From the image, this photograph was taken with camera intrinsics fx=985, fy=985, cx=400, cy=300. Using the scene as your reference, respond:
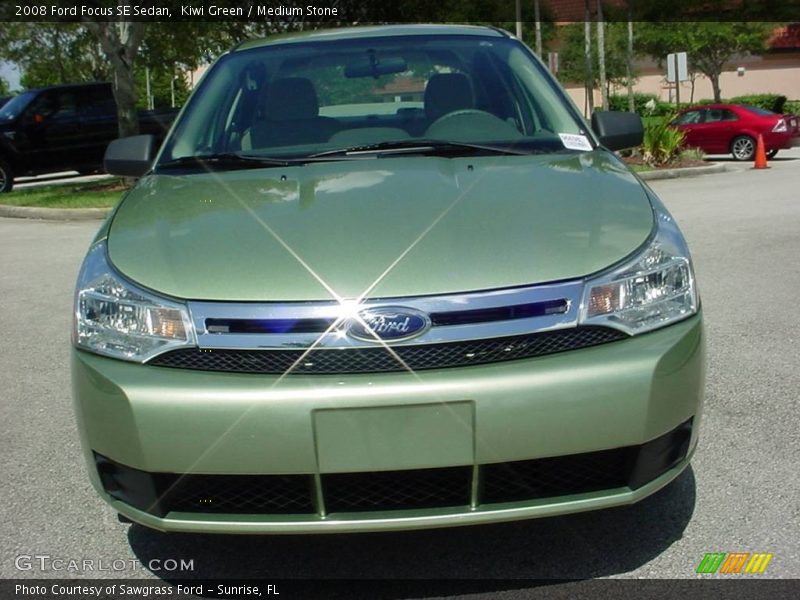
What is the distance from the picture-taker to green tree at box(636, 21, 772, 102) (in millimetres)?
45469

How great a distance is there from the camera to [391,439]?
232 centimetres

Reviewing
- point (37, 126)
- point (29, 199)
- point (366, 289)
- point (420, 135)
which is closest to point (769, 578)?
point (366, 289)

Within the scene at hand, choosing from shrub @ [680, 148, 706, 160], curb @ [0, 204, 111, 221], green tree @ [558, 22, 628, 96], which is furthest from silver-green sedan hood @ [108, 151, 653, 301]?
green tree @ [558, 22, 628, 96]

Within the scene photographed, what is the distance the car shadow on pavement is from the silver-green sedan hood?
846 mm

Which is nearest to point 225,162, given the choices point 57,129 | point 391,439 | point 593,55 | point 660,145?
point 391,439

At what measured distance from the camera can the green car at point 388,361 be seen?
2.34m

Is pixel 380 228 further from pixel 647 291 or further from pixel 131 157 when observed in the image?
pixel 131 157

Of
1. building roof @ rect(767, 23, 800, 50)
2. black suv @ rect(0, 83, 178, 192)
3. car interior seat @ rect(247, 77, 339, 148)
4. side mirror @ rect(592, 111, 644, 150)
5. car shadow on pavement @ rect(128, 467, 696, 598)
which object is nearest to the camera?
car shadow on pavement @ rect(128, 467, 696, 598)

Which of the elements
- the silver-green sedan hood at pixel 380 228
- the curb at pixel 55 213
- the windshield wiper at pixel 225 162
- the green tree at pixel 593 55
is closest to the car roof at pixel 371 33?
the windshield wiper at pixel 225 162

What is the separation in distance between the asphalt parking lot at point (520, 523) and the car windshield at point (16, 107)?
46.9 ft

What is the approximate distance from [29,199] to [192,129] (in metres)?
12.4

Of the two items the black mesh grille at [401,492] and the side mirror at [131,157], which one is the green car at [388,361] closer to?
the black mesh grille at [401,492]

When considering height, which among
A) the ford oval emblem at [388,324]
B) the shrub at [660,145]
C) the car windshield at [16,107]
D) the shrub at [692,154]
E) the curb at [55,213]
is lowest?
the shrub at [692,154]

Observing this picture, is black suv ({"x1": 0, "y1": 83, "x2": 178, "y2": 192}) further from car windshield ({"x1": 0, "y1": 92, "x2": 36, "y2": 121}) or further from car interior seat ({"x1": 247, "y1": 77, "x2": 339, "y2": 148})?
car interior seat ({"x1": 247, "y1": 77, "x2": 339, "y2": 148})
